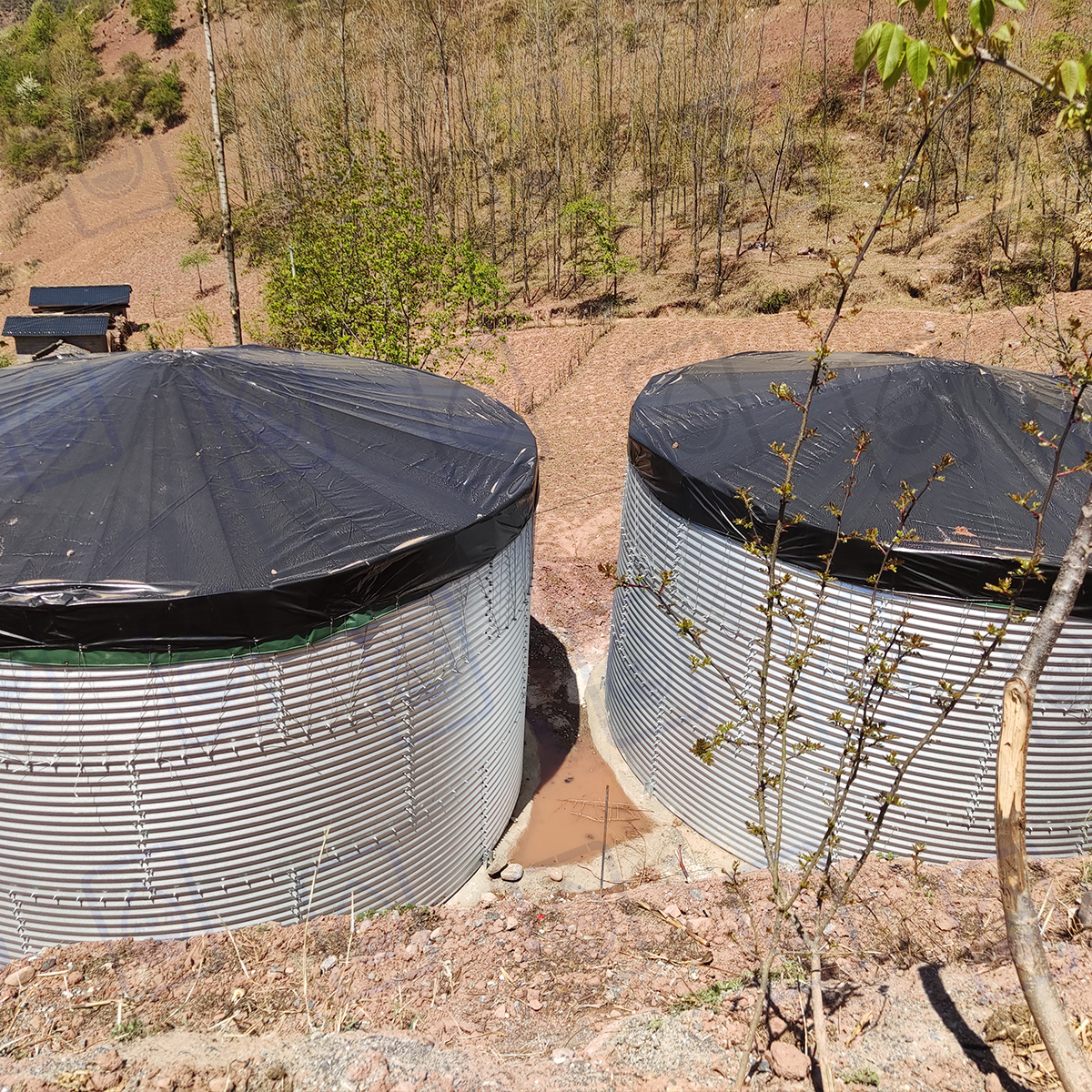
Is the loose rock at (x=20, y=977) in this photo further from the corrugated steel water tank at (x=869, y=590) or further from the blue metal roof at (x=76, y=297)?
the blue metal roof at (x=76, y=297)

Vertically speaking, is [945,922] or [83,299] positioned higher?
[83,299]

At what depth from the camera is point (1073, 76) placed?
2547mm

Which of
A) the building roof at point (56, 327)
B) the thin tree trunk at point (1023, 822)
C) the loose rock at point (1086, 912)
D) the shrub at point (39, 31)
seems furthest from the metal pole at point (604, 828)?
the shrub at point (39, 31)

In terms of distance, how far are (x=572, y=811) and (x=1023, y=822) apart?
591 cm

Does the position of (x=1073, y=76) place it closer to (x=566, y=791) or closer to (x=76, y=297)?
(x=566, y=791)

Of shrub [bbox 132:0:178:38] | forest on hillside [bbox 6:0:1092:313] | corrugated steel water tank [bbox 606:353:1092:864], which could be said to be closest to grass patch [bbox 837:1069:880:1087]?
corrugated steel water tank [bbox 606:353:1092:864]

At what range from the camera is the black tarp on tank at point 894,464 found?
247 inches

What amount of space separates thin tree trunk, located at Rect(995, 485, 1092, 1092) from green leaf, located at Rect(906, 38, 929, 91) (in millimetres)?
1830

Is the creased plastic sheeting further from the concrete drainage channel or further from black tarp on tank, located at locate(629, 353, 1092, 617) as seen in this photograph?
black tarp on tank, located at locate(629, 353, 1092, 617)

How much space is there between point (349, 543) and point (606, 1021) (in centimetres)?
370

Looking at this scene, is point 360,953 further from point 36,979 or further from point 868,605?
point 868,605

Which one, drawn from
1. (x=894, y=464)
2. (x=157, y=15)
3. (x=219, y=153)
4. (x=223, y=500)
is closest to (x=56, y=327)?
(x=219, y=153)

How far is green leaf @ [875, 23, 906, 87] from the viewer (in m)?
2.46

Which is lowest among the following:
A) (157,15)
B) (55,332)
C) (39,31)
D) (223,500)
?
(55,332)
